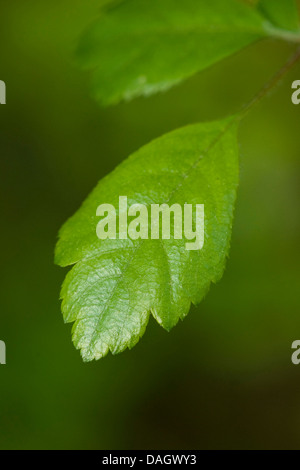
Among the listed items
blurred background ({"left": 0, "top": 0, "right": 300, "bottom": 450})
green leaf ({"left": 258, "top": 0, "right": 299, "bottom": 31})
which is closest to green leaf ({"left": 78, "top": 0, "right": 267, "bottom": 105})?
green leaf ({"left": 258, "top": 0, "right": 299, "bottom": 31})

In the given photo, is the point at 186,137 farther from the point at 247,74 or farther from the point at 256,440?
A: the point at 256,440

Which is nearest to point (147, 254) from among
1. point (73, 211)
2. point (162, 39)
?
point (162, 39)

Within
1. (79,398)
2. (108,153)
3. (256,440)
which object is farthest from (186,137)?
(256,440)

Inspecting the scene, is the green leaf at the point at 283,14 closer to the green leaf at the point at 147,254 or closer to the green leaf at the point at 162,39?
the green leaf at the point at 162,39

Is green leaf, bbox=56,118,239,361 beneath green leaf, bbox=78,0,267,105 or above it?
beneath

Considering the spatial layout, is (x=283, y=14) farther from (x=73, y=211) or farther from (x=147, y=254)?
(x=73, y=211)

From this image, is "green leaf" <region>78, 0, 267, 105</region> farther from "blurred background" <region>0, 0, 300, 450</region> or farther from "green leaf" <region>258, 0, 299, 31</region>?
"blurred background" <region>0, 0, 300, 450</region>
